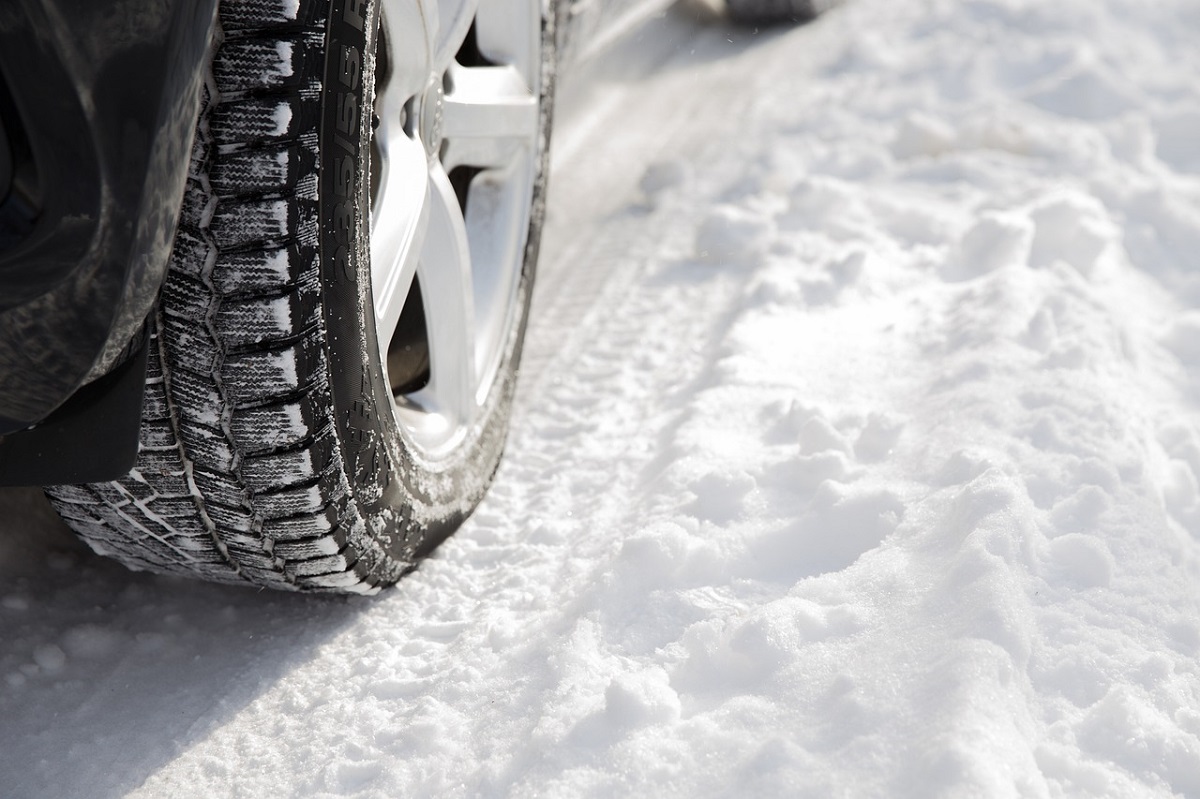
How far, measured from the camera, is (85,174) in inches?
31.6

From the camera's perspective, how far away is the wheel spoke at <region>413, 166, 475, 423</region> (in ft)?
4.94

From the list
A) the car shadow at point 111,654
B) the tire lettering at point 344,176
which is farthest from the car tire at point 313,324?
the car shadow at point 111,654

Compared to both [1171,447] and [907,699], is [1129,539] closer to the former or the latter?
[1171,447]

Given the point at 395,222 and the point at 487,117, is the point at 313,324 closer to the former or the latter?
the point at 395,222

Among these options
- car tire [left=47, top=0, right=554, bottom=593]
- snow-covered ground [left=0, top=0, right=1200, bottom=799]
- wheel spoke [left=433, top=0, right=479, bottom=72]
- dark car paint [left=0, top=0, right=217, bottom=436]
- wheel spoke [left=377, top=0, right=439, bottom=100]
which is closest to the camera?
dark car paint [left=0, top=0, right=217, bottom=436]

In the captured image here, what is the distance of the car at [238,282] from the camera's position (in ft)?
2.65

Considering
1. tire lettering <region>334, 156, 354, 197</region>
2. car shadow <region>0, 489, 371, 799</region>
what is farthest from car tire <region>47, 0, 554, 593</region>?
car shadow <region>0, 489, 371, 799</region>

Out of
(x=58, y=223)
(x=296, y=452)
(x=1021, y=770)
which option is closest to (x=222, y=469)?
(x=296, y=452)

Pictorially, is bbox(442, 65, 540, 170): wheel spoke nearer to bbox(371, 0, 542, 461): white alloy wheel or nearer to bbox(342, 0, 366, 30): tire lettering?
bbox(371, 0, 542, 461): white alloy wheel

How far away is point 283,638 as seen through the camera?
139cm

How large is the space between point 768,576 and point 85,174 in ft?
3.14

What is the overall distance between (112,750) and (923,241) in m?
1.98

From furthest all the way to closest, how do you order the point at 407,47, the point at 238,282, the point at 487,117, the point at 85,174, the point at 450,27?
the point at 487,117
the point at 450,27
the point at 407,47
the point at 238,282
the point at 85,174

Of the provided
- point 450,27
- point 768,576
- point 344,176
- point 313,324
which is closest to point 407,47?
point 450,27
